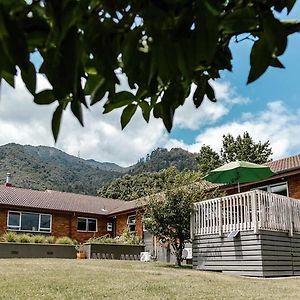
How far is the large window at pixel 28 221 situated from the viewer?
27.1 metres

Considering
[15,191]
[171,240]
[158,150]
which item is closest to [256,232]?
[171,240]

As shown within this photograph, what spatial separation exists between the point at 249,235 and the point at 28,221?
18703mm

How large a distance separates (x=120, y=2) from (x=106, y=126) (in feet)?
1.94

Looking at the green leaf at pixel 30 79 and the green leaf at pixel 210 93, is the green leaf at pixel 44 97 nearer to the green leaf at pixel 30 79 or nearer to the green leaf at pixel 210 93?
the green leaf at pixel 30 79

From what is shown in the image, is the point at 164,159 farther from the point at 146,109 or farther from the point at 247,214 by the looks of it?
the point at 146,109

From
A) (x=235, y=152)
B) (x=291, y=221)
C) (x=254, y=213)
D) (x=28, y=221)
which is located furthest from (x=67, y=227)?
(x=235, y=152)

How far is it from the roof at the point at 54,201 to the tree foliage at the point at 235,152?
17633 mm

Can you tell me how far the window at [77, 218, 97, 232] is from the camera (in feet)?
98.9

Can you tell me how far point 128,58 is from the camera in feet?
3.02

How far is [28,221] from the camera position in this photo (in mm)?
27812

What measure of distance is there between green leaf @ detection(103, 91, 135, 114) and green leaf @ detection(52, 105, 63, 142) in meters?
0.17

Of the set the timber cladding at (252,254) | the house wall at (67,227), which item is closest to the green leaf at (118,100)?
the timber cladding at (252,254)

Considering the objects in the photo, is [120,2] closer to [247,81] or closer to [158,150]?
[247,81]

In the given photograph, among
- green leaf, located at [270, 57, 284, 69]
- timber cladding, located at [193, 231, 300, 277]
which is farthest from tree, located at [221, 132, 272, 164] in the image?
green leaf, located at [270, 57, 284, 69]
